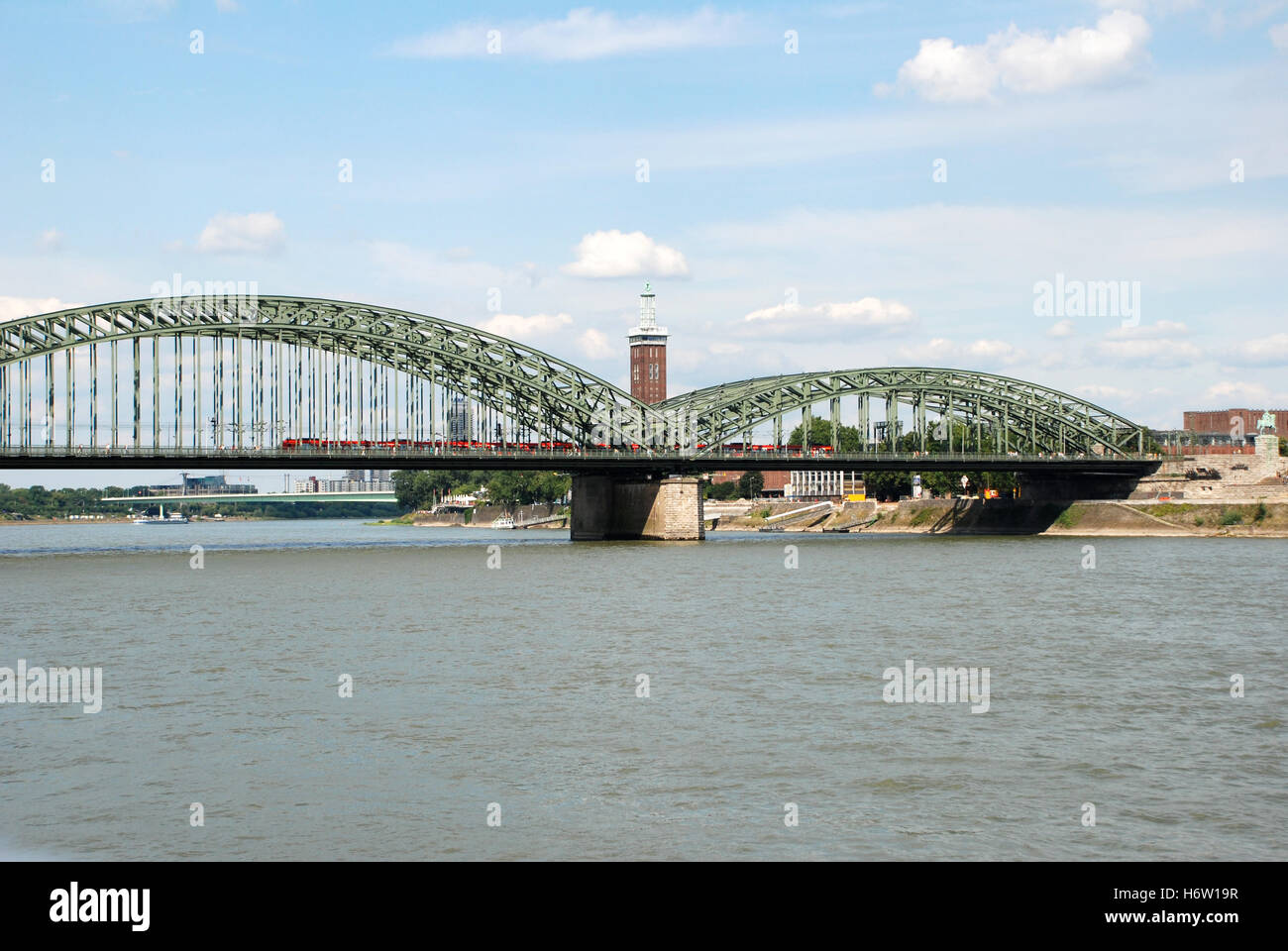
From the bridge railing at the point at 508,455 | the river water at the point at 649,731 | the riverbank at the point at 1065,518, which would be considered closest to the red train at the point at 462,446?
the bridge railing at the point at 508,455

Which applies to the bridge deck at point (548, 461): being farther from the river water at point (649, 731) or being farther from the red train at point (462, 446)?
the river water at point (649, 731)

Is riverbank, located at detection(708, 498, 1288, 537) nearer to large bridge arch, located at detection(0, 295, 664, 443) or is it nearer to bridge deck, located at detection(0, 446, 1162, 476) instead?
bridge deck, located at detection(0, 446, 1162, 476)

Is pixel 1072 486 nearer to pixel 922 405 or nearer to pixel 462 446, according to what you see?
pixel 922 405

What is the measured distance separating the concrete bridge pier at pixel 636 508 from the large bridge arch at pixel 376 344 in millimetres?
4516

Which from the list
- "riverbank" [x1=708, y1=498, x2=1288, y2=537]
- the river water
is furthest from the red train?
the river water

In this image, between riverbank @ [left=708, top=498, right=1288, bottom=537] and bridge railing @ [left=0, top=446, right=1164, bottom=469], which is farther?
riverbank @ [left=708, top=498, right=1288, bottom=537]

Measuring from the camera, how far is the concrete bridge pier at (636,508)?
118m

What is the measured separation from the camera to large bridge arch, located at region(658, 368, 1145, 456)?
131 metres

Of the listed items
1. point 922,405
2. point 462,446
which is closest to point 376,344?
point 462,446

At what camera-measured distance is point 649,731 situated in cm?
2580

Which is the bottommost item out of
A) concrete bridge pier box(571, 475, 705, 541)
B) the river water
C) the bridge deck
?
the river water

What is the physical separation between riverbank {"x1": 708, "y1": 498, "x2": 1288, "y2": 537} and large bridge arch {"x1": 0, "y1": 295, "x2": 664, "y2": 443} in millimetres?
37443

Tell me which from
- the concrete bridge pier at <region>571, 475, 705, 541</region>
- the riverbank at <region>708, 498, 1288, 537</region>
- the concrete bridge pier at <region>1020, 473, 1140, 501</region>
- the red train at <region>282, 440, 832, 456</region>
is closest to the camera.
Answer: the red train at <region>282, 440, 832, 456</region>
